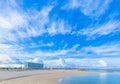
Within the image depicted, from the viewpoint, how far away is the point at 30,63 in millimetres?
195125

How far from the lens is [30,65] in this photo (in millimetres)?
194625

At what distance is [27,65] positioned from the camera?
186 meters

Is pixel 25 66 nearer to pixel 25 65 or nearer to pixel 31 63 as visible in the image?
pixel 25 65

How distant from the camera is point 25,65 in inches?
7279

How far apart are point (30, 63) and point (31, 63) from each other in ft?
9.38

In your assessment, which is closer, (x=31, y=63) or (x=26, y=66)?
(x=26, y=66)

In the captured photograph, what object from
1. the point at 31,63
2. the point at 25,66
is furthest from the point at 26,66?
the point at 31,63

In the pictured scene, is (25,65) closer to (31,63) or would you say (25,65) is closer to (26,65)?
(26,65)

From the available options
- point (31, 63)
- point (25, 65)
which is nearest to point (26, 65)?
point (25, 65)

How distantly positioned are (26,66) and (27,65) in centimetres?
228

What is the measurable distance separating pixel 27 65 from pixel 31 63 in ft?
40.6

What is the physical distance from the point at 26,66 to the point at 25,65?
1984mm

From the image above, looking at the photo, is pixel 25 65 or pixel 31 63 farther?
pixel 31 63

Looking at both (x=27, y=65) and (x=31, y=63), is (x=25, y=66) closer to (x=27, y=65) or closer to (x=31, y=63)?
(x=27, y=65)
